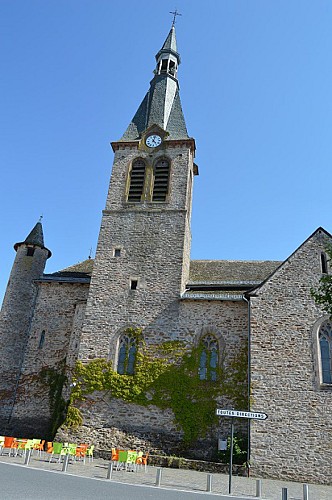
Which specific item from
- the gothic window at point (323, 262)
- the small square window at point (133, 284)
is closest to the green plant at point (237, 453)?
the gothic window at point (323, 262)

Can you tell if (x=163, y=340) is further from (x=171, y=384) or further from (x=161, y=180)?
(x=161, y=180)

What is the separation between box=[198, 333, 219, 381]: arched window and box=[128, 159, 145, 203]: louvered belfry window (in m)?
9.07

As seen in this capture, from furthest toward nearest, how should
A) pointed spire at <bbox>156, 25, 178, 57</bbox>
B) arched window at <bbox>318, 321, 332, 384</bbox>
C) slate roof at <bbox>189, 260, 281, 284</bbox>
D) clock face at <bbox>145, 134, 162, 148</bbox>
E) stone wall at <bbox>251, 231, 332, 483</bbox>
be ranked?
pointed spire at <bbox>156, 25, 178, 57</bbox> → clock face at <bbox>145, 134, 162, 148</bbox> → slate roof at <bbox>189, 260, 281, 284</bbox> → arched window at <bbox>318, 321, 332, 384</bbox> → stone wall at <bbox>251, 231, 332, 483</bbox>

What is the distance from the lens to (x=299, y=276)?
1783 cm

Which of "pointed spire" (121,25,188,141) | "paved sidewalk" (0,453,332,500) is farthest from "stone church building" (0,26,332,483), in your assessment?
"paved sidewalk" (0,453,332,500)

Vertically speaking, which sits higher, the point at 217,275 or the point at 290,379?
the point at 217,275

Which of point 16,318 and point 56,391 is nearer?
point 56,391

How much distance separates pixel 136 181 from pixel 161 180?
1.51 meters

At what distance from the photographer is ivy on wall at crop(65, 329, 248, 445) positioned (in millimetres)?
16984

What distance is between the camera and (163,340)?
18641 mm

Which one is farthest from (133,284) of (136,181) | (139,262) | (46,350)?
(136,181)

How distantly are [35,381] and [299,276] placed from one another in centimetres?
1446

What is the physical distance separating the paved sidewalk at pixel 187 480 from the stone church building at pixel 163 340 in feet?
5.42

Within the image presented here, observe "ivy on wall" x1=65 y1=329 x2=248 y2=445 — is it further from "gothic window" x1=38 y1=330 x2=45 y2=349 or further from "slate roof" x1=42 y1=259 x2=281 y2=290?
"gothic window" x1=38 y1=330 x2=45 y2=349
